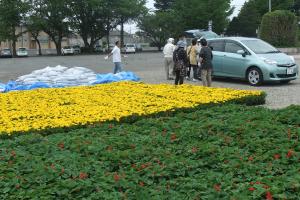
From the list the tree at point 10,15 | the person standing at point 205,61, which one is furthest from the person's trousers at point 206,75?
the tree at point 10,15

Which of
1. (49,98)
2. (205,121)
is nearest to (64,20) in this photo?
(49,98)

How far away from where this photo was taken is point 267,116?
770 cm

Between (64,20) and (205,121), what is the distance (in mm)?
59400

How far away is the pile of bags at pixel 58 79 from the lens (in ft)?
51.3

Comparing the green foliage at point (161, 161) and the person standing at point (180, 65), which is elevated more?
the person standing at point (180, 65)

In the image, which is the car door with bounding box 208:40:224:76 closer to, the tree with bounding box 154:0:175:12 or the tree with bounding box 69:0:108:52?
the tree with bounding box 69:0:108:52

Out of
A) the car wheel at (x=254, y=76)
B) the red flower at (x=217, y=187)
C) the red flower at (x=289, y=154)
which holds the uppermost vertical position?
the car wheel at (x=254, y=76)

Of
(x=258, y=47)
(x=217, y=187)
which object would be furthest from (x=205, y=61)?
(x=217, y=187)

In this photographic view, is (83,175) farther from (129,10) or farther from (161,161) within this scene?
(129,10)

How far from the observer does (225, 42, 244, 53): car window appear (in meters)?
16.2

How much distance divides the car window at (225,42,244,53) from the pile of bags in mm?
3546

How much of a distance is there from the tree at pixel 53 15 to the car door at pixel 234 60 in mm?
48487

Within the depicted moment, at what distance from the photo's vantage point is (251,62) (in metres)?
15.4

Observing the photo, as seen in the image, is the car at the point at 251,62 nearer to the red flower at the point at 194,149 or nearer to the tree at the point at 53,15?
the red flower at the point at 194,149
